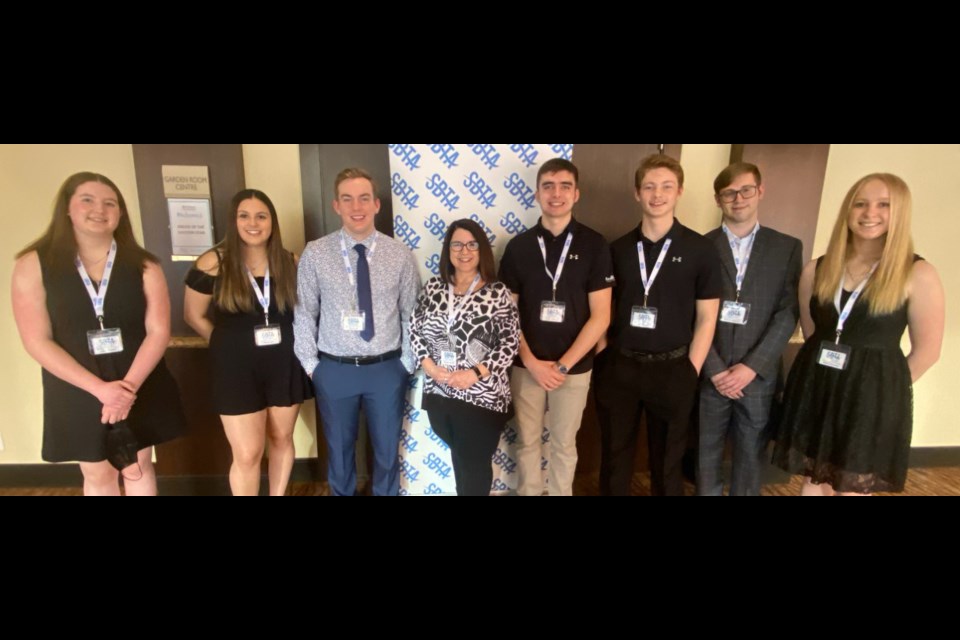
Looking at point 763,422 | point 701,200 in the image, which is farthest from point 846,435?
Answer: point 701,200

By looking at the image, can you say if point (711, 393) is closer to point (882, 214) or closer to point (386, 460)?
point (882, 214)

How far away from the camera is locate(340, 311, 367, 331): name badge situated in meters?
1.94

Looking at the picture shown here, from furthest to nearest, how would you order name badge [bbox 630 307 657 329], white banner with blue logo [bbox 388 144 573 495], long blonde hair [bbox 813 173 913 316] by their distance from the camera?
white banner with blue logo [bbox 388 144 573 495]
name badge [bbox 630 307 657 329]
long blonde hair [bbox 813 173 913 316]

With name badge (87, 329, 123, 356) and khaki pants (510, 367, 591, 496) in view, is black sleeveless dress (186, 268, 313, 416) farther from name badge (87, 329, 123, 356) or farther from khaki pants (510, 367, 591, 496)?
khaki pants (510, 367, 591, 496)

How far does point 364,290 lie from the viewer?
1941 mm

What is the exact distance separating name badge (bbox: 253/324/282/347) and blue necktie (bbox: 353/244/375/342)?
0.35 meters

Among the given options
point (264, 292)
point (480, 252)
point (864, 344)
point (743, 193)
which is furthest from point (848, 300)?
point (264, 292)

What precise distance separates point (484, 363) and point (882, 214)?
1.61 meters

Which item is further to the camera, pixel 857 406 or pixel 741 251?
pixel 741 251

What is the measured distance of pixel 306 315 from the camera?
6.37 ft

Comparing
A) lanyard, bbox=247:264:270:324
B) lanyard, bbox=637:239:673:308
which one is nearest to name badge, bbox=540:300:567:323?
lanyard, bbox=637:239:673:308

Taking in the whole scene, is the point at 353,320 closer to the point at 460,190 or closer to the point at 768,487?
the point at 460,190

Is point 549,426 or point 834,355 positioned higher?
point 834,355

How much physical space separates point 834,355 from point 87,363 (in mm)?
2999
